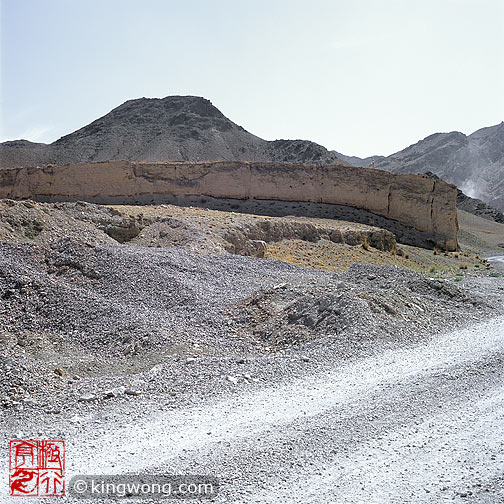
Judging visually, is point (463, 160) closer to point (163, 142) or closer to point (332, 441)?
point (163, 142)

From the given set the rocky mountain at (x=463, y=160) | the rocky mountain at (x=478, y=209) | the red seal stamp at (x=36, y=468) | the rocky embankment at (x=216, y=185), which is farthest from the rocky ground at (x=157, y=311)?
the rocky mountain at (x=463, y=160)

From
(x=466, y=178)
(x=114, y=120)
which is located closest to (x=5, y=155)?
(x=114, y=120)

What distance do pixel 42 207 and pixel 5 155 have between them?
51.0 metres

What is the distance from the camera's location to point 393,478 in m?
3.69

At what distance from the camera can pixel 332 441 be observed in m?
4.21

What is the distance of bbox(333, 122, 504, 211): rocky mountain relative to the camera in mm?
83562

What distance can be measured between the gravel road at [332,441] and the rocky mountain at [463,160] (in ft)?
261

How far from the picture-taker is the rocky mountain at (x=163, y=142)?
58.0m

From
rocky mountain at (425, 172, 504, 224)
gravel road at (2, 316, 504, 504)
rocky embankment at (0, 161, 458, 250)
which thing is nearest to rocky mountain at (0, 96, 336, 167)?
rocky mountain at (425, 172, 504, 224)

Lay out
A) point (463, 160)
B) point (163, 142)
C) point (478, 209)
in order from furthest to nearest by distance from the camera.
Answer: point (463, 160) < point (163, 142) < point (478, 209)

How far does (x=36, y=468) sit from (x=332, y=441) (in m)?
2.35

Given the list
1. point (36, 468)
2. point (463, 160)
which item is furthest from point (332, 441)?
point (463, 160)

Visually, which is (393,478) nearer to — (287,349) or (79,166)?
(287,349)

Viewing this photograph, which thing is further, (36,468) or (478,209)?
(478,209)
